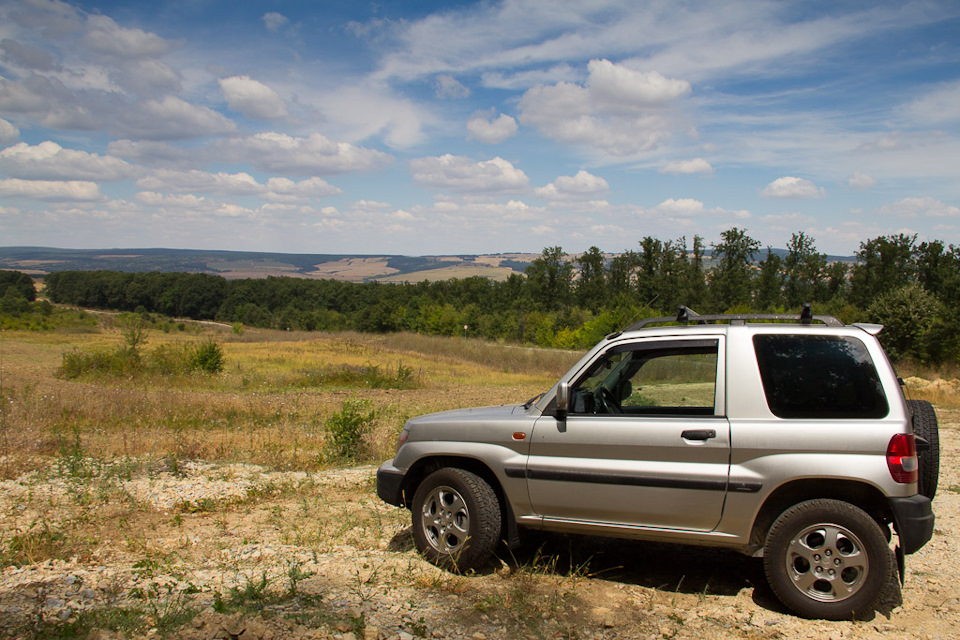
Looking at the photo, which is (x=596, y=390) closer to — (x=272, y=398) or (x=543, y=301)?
(x=272, y=398)

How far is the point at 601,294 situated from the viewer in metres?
88.9

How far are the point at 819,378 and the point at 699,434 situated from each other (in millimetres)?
871

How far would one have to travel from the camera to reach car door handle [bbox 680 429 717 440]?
13.8 ft

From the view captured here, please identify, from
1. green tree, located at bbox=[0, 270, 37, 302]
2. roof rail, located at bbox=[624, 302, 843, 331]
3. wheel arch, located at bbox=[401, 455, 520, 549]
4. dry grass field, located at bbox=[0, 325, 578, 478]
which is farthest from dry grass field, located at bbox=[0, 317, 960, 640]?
green tree, located at bbox=[0, 270, 37, 302]

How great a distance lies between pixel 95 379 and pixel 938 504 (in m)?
22.0

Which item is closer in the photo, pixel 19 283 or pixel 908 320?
pixel 908 320

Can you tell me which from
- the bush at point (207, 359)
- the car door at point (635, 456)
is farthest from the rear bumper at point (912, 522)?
the bush at point (207, 359)

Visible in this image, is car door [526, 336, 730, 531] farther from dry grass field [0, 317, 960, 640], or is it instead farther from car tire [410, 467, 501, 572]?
dry grass field [0, 317, 960, 640]

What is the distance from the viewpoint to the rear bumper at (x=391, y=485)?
5.25 meters

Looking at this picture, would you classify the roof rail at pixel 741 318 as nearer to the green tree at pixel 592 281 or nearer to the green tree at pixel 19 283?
the green tree at pixel 592 281

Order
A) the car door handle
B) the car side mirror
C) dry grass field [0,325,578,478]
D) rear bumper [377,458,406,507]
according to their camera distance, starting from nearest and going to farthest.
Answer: the car door handle → the car side mirror → rear bumper [377,458,406,507] → dry grass field [0,325,578,478]

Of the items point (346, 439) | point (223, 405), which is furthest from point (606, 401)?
point (223, 405)

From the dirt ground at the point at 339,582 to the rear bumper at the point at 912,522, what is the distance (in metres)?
0.61

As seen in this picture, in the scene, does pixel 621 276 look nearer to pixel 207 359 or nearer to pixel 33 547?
pixel 207 359
